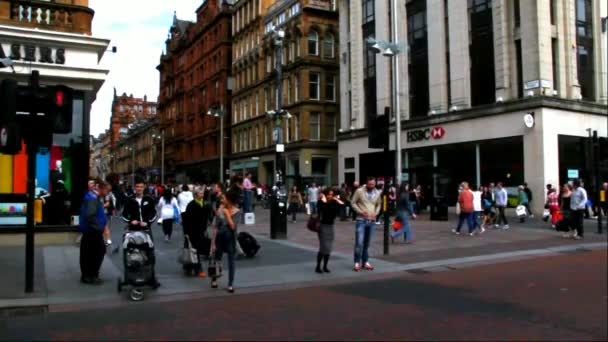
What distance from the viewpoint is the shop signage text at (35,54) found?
47.7ft

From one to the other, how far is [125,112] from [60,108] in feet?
435

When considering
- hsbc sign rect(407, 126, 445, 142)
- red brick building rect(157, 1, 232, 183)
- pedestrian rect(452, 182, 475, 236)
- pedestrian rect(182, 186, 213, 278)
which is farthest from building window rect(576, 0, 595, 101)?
red brick building rect(157, 1, 232, 183)

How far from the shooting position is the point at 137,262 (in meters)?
8.67

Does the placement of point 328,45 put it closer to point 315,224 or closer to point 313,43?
point 313,43

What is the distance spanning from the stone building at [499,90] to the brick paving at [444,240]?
5.31 meters

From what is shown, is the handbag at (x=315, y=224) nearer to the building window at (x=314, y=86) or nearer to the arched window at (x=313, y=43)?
the building window at (x=314, y=86)

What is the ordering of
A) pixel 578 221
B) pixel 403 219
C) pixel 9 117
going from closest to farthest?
1. pixel 9 117
2. pixel 403 219
3. pixel 578 221

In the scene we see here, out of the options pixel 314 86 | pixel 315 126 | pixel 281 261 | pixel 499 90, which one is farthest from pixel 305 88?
pixel 281 261

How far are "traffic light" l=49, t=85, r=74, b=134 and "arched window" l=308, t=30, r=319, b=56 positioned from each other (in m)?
40.7

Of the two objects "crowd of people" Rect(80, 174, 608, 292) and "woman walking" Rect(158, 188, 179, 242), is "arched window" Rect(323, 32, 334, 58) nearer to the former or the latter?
"crowd of people" Rect(80, 174, 608, 292)

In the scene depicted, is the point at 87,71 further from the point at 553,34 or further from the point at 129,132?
the point at 129,132

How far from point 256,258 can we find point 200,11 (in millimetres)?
64339

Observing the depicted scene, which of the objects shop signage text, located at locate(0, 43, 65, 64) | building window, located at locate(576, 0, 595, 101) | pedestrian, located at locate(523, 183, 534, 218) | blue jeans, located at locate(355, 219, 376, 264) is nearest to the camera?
blue jeans, located at locate(355, 219, 376, 264)

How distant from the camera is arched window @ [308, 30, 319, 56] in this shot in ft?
160
